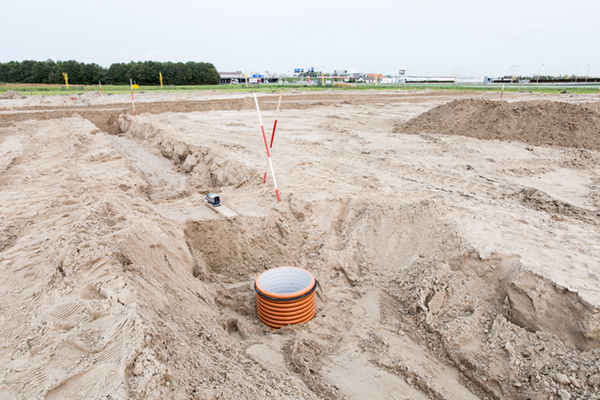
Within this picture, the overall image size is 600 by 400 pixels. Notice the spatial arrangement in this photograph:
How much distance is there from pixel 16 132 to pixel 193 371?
46.8 feet

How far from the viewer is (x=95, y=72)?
173 ft

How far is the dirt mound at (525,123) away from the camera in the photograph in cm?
1044

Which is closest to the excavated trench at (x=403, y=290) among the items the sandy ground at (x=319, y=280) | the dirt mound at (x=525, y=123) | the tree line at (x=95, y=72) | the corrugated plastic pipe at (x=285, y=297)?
the sandy ground at (x=319, y=280)

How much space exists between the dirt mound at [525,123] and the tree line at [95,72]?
170 feet

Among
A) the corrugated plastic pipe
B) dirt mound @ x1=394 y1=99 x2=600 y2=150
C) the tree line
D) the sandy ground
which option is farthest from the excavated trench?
the tree line

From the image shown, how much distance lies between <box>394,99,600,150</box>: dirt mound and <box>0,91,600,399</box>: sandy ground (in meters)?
2.52

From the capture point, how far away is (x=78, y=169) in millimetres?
7961

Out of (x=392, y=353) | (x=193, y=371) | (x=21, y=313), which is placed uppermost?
(x=21, y=313)

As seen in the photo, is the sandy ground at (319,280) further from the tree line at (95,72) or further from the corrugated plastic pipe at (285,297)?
the tree line at (95,72)

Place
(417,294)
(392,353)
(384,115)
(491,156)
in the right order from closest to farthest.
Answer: (392,353), (417,294), (491,156), (384,115)

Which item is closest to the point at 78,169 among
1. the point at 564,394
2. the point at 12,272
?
the point at 12,272

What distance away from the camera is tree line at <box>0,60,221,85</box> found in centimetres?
5072

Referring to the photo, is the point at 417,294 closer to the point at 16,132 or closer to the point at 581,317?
the point at 581,317

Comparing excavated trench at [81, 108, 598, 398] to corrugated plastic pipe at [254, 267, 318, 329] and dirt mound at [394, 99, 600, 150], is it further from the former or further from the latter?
dirt mound at [394, 99, 600, 150]
